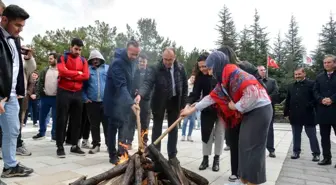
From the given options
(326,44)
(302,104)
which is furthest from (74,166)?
(326,44)

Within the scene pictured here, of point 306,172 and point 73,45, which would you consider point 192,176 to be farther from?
point 73,45

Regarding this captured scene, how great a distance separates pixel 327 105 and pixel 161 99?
3226mm

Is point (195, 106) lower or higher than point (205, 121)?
higher

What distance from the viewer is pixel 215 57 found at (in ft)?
11.0

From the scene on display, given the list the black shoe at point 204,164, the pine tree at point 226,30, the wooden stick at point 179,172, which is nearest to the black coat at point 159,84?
the black shoe at point 204,164

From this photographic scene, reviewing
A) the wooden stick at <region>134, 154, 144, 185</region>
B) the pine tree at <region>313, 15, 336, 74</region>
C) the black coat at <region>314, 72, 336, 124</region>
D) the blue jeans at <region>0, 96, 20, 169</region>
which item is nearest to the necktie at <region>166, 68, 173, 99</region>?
the wooden stick at <region>134, 154, 144, 185</region>

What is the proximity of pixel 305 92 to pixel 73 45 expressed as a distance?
16.0 ft

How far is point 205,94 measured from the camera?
199 inches

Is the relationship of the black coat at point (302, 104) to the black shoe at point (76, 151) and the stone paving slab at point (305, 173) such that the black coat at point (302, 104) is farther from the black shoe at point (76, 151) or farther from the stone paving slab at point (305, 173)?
the black shoe at point (76, 151)

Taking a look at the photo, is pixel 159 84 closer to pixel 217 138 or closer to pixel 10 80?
pixel 217 138

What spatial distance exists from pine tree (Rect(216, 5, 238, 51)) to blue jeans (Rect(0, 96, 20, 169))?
46.9 meters

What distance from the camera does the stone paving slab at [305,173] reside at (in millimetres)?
4090

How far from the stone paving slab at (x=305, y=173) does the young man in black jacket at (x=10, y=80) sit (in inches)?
141

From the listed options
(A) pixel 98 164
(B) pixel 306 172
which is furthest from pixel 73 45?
(B) pixel 306 172
